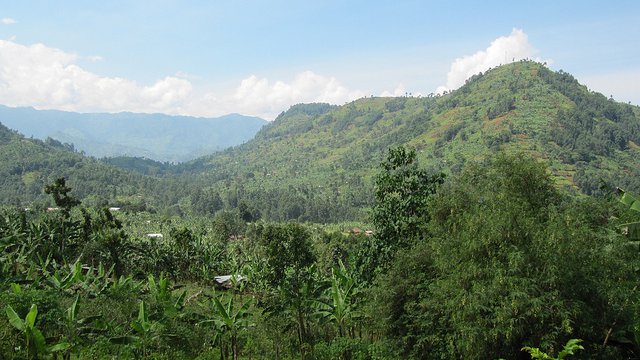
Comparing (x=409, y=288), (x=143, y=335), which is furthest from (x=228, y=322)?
Result: (x=409, y=288)

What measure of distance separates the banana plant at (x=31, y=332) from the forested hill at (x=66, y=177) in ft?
416

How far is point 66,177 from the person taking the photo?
159m

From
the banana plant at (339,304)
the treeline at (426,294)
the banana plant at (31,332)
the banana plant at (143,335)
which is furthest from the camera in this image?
the banana plant at (339,304)

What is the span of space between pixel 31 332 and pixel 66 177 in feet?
537

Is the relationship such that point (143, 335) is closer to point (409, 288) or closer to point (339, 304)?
point (339, 304)

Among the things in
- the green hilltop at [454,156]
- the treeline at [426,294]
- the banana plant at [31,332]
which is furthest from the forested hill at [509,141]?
the banana plant at [31,332]

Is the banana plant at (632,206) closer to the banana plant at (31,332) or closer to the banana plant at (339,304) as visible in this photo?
the banana plant at (339,304)

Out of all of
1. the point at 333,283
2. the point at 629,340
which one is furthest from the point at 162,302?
the point at 629,340

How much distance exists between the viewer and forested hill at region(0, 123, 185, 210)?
147 meters

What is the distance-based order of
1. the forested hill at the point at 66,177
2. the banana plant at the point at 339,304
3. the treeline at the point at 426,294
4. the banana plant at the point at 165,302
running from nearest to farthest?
the treeline at the point at 426,294 < the banana plant at the point at 165,302 < the banana plant at the point at 339,304 < the forested hill at the point at 66,177

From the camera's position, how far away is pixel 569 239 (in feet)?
47.4

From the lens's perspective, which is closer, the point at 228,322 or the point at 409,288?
the point at 409,288

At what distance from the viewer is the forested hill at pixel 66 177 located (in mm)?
146875

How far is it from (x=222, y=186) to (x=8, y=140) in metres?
83.1
